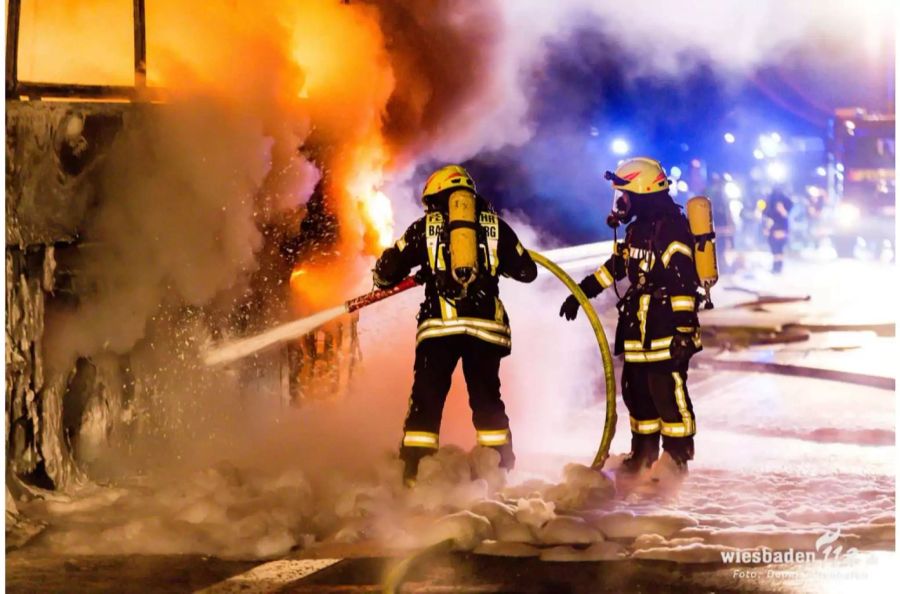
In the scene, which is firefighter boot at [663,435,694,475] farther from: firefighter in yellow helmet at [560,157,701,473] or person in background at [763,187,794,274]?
person in background at [763,187,794,274]

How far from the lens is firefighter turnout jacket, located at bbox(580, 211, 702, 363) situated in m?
6.03

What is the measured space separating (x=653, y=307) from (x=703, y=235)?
52 centimetres

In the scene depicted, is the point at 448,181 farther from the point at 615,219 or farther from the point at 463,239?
the point at 615,219

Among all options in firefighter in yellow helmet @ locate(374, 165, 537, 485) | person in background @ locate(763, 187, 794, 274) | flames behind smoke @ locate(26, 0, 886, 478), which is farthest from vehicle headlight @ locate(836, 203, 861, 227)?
firefighter in yellow helmet @ locate(374, 165, 537, 485)

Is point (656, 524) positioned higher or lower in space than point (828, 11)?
lower

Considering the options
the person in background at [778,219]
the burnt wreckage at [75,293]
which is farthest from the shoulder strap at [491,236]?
the person in background at [778,219]

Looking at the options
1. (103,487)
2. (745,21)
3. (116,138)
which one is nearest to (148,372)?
(103,487)

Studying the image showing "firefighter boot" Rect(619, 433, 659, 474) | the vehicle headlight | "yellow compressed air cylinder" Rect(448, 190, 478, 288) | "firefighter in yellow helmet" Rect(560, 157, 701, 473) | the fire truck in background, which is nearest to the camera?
"yellow compressed air cylinder" Rect(448, 190, 478, 288)

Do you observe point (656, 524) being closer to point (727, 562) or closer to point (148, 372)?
point (727, 562)

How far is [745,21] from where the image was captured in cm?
629

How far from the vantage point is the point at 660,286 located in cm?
608

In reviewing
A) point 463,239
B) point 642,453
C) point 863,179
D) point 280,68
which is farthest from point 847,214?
point 280,68

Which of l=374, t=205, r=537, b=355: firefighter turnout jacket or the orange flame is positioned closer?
l=374, t=205, r=537, b=355: firefighter turnout jacket

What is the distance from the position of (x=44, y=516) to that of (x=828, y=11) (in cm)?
544
